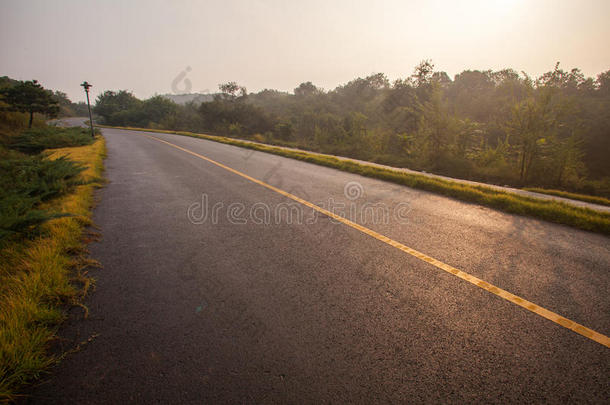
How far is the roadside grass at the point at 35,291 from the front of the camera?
1.50 meters

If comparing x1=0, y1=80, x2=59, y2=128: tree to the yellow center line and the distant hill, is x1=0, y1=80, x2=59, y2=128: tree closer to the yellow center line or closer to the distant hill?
the distant hill

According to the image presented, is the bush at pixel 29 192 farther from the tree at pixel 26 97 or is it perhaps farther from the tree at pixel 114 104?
the tree at pixel 114 104

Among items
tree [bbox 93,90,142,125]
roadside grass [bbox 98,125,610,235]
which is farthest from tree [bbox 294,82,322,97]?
roadside grass [bbox 98,125,610,235]

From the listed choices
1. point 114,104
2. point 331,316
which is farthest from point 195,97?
point 331,316

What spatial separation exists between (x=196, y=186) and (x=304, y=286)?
15.9 ft

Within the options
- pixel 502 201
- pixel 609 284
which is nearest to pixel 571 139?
pixel 502 201

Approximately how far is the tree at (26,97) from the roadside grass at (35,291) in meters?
30.4

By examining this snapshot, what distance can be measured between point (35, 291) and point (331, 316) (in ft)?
8.32

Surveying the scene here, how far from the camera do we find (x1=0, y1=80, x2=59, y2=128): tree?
21953 mm

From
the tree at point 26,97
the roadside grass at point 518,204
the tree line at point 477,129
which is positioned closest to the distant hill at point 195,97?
the tree line at point 477,129

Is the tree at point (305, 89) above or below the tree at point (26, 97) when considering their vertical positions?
above

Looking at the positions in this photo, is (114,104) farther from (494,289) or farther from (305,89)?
(494,289)

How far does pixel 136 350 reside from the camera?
5.52ft

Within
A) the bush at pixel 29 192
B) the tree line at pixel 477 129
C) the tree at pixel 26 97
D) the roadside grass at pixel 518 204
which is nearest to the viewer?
the bush at pixel 29 192
